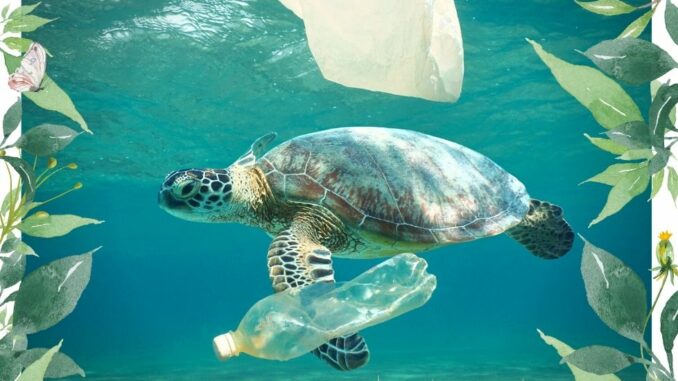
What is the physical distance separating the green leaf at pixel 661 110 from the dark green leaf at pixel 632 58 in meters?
0.06

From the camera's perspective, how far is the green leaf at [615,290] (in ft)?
4.16

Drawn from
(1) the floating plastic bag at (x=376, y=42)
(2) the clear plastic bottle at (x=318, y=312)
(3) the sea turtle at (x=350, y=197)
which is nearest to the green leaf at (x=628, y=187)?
(2) the clear plastic bottle at (x=318, y=312)

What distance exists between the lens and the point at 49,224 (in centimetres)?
159

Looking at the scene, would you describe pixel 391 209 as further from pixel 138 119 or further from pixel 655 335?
pixel 138 119

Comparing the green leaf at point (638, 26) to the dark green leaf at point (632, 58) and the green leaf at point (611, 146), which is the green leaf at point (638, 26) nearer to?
the dark green leaf at point (632, 58)

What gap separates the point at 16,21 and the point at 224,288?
105740 mm

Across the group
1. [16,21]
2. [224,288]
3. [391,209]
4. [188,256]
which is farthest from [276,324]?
[224,288]

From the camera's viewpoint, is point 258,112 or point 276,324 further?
point 258,112

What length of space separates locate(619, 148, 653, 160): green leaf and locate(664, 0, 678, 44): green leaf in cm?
29

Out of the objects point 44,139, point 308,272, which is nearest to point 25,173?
point 44,139

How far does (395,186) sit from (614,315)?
206 centimetres

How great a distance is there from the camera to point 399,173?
338 cm

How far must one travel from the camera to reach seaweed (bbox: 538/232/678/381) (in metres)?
1.27

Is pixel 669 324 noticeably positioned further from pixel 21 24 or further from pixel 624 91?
pixel 21 24
